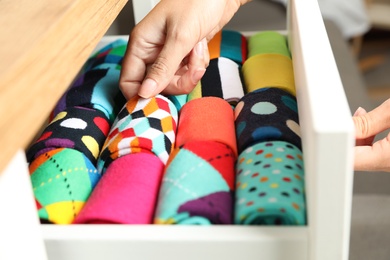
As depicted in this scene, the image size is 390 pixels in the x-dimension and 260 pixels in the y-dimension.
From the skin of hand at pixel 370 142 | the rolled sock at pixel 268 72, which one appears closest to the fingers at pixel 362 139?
the skin of hand at pixel 370 142

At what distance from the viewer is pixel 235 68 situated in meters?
0.85

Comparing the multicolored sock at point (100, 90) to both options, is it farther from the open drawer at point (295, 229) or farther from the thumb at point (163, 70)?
the open drawer at point (295, 229)

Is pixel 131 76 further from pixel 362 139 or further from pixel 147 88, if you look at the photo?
pixel 362 139

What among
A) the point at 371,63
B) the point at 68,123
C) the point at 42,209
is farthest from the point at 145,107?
the point at 371,63

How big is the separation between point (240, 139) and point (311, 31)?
0.13m

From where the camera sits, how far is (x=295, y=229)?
1.63 feet

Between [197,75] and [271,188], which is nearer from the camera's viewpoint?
[271,188]

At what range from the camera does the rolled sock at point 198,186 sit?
52 centimetres

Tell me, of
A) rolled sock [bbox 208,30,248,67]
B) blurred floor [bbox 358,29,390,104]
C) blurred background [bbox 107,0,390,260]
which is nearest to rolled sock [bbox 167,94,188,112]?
rolled sock [bbox 208,30,248,67]

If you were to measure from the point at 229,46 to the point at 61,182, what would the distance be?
415 millimetres

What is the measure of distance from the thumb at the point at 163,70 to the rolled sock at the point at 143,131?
2 cm

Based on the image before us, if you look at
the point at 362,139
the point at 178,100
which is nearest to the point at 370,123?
the point at 362,139

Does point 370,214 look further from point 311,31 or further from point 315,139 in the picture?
point 315,139

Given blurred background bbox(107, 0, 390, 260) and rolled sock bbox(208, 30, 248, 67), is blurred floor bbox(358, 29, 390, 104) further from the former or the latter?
rolled sock bbox(208, 30, 248, 67)
